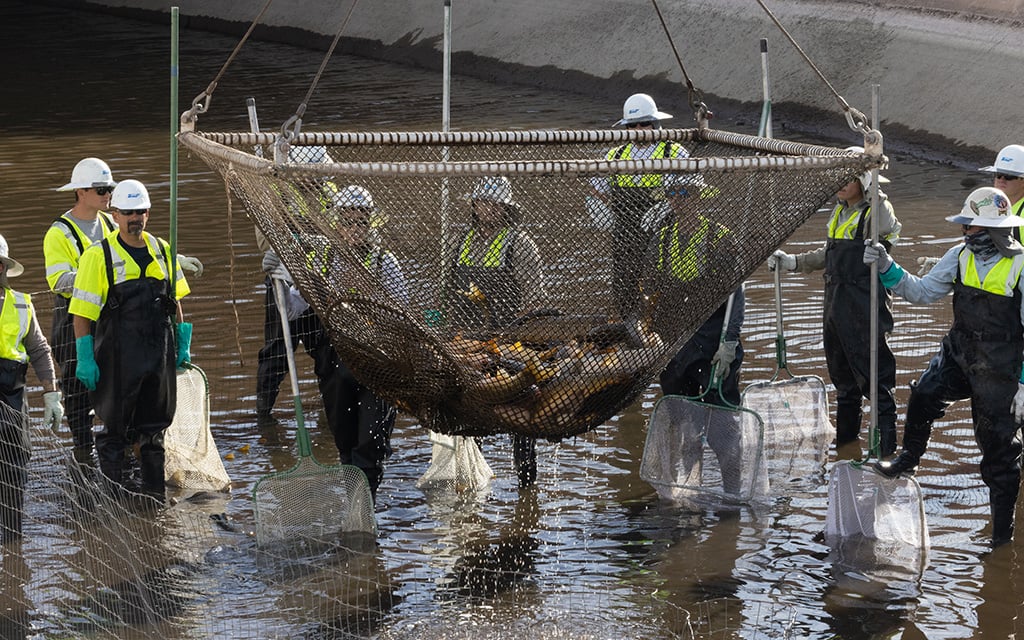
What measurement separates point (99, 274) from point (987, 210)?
422 centimetres

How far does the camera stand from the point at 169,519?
283 inches

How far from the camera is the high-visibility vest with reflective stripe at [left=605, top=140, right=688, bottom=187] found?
629 centimetres

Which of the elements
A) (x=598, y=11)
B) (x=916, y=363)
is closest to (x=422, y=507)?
(x=916, y=363)

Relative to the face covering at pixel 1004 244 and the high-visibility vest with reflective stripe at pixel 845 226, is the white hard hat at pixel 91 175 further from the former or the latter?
the face covering at pixel 1004 244

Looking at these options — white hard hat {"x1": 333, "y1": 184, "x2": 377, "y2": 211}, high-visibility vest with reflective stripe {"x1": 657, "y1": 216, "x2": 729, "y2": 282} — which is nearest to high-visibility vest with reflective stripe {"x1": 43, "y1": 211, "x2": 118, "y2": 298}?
white hard hat {"x1": 333, "y1": 184, "x2": 377, "y2": 211}

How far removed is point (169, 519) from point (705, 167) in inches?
133

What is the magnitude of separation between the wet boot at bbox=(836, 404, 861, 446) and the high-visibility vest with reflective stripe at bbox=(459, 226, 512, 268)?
304cm

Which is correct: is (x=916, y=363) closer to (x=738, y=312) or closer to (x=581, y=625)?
(x=738, y=312)

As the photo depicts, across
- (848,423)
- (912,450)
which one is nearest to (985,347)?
(912,450)

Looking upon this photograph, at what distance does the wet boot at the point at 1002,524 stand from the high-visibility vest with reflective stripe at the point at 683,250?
1920mm

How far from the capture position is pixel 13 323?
648cm

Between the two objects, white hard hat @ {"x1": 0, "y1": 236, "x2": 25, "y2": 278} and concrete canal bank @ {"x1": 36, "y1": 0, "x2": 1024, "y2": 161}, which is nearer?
white hard hat @ {"x1": 0, "y1": 236, "x2": 25, "y2": 278}

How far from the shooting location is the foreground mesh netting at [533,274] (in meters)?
5.79

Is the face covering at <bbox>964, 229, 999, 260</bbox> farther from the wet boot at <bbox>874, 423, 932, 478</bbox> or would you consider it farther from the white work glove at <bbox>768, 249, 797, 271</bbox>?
the white work glove at <bbox>768, 249, 797, 271</bbox>
